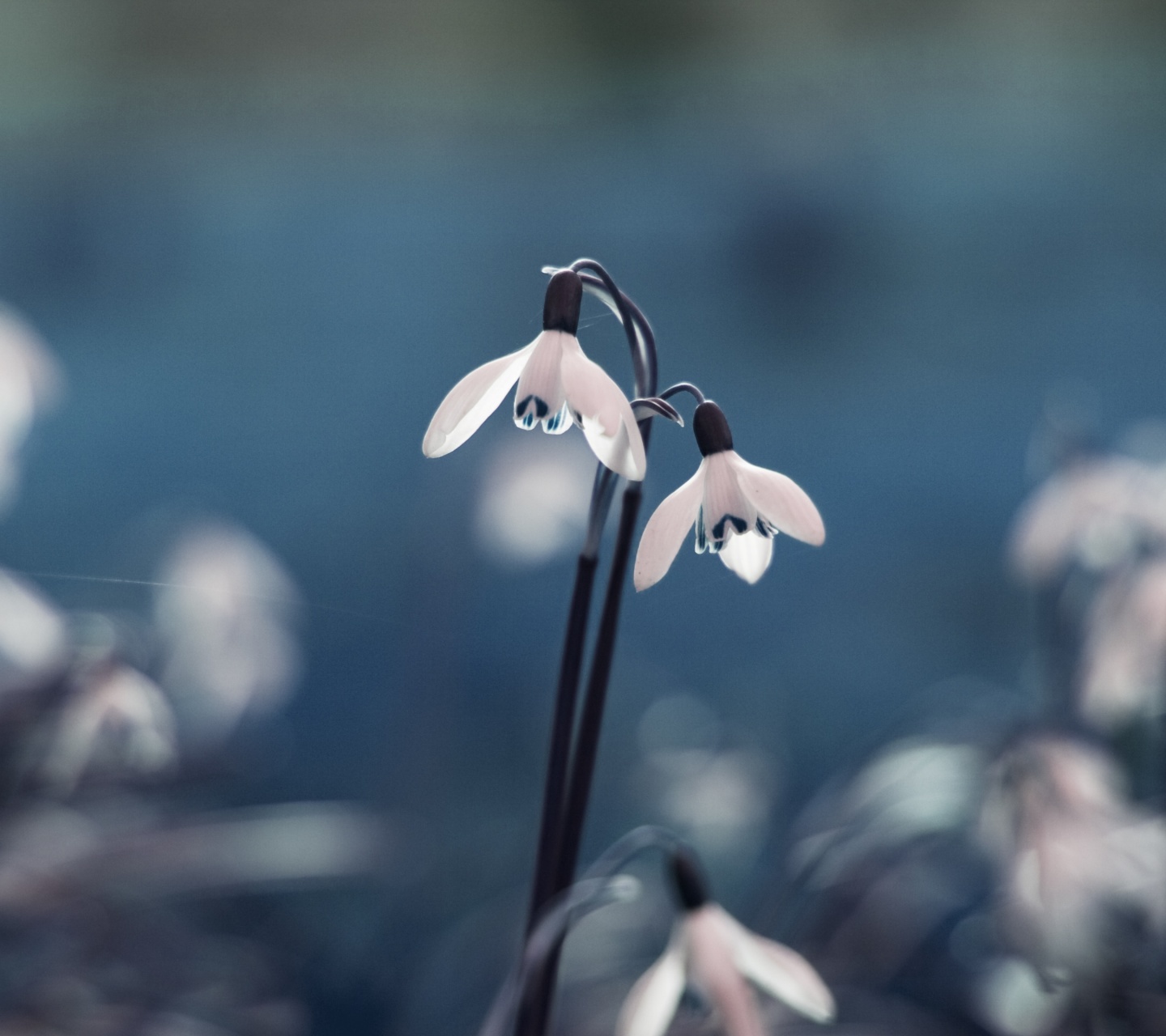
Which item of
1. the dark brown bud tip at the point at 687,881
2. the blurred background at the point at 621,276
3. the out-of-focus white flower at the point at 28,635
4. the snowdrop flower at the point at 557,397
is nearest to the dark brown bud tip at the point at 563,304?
the snowdrop flower at the point at 557,397

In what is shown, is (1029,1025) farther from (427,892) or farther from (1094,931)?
(427,892)

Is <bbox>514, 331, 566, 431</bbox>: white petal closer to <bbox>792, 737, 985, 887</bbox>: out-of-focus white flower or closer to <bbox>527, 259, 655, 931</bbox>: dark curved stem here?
<bbox>527, 259, 655, 931</bbox>: dark curved stem

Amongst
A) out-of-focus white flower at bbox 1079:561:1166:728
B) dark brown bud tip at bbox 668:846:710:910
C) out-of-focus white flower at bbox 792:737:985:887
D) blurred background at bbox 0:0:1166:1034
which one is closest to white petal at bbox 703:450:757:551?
dark brown bud tip at bbox 668:846:710:910

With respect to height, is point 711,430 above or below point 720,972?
above

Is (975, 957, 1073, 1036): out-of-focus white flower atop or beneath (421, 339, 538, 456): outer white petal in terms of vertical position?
beneath

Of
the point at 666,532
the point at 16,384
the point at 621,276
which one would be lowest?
the point at 666,532

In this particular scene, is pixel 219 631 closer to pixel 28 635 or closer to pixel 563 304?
pixel 28 635

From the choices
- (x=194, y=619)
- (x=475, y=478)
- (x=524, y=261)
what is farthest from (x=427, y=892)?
(x=524, y=261)

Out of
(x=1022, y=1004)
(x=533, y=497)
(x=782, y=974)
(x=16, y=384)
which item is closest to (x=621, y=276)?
(x=533, y=497)
